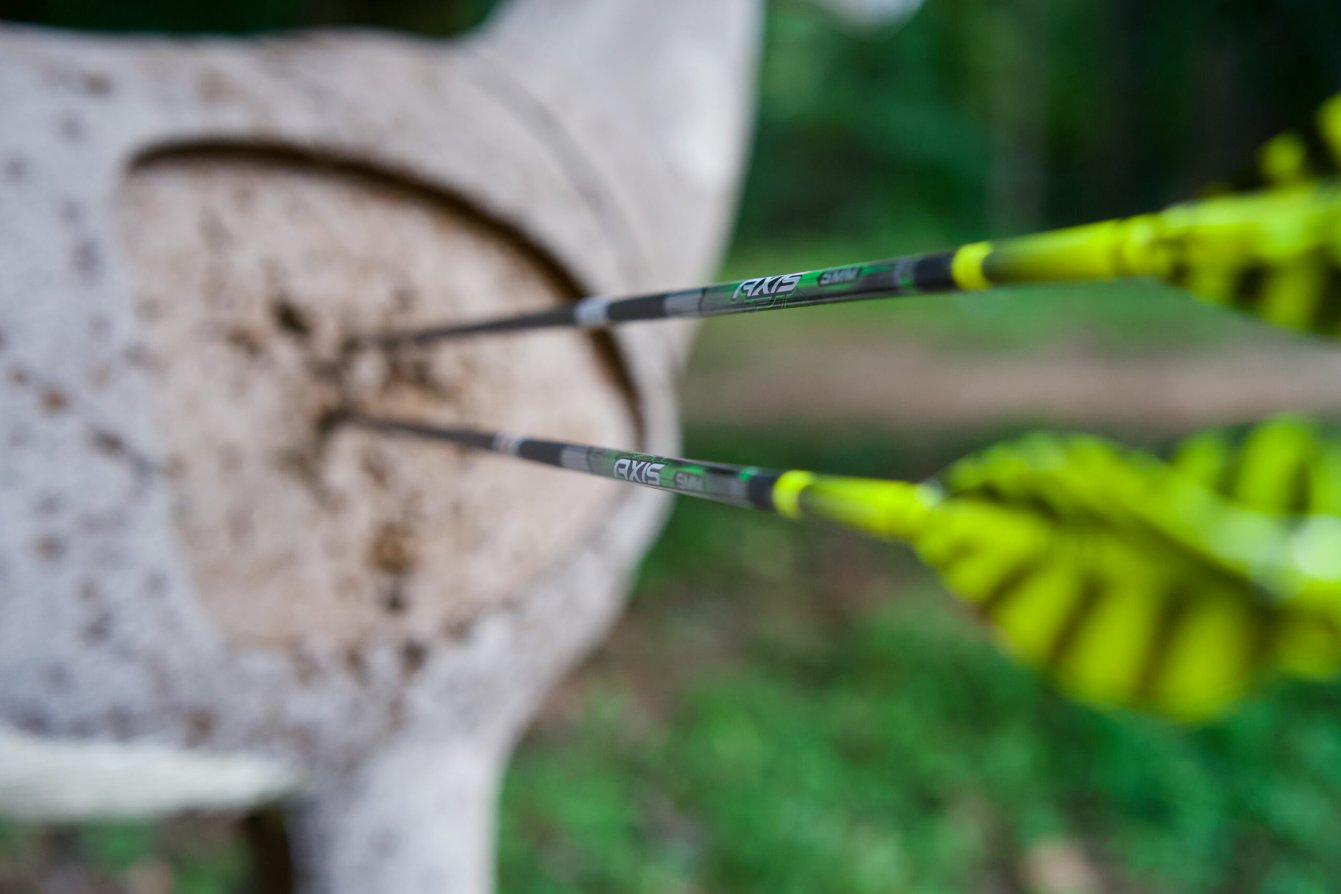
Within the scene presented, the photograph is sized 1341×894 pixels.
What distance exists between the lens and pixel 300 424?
786 mm

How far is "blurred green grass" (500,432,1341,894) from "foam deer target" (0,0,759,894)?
811mm

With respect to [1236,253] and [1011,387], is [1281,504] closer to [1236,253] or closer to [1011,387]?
[1236,253]

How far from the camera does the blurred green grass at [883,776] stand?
162cm

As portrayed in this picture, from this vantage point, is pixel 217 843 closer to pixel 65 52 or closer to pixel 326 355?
pixel 326 355

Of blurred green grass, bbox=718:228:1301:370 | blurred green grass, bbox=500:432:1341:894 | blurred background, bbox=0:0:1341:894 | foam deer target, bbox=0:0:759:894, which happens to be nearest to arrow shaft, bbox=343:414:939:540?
foam deer target, bbox=0:0:759:894

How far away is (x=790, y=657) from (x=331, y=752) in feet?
4.99

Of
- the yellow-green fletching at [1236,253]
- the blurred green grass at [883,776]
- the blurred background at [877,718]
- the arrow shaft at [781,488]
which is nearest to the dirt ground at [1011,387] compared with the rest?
the blurred background at [877,718]

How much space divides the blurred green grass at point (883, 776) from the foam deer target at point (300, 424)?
811mm

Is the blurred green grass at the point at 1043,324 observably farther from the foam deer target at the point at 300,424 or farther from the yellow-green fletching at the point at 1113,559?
the yellow-green fletching at the point at 1113,559

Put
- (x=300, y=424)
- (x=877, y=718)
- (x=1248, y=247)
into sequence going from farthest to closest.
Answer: (x=877, y=718) → (x=300, y=424) → (x=1248, y=247)

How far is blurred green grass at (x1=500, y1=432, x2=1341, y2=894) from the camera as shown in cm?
162

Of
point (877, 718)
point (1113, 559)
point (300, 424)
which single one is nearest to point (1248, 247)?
point (1113, 559)

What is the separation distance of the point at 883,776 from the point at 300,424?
1.39m

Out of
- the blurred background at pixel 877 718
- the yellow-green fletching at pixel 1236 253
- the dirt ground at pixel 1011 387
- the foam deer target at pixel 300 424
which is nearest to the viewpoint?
the yellow-green fletching at pixel 1236 253
